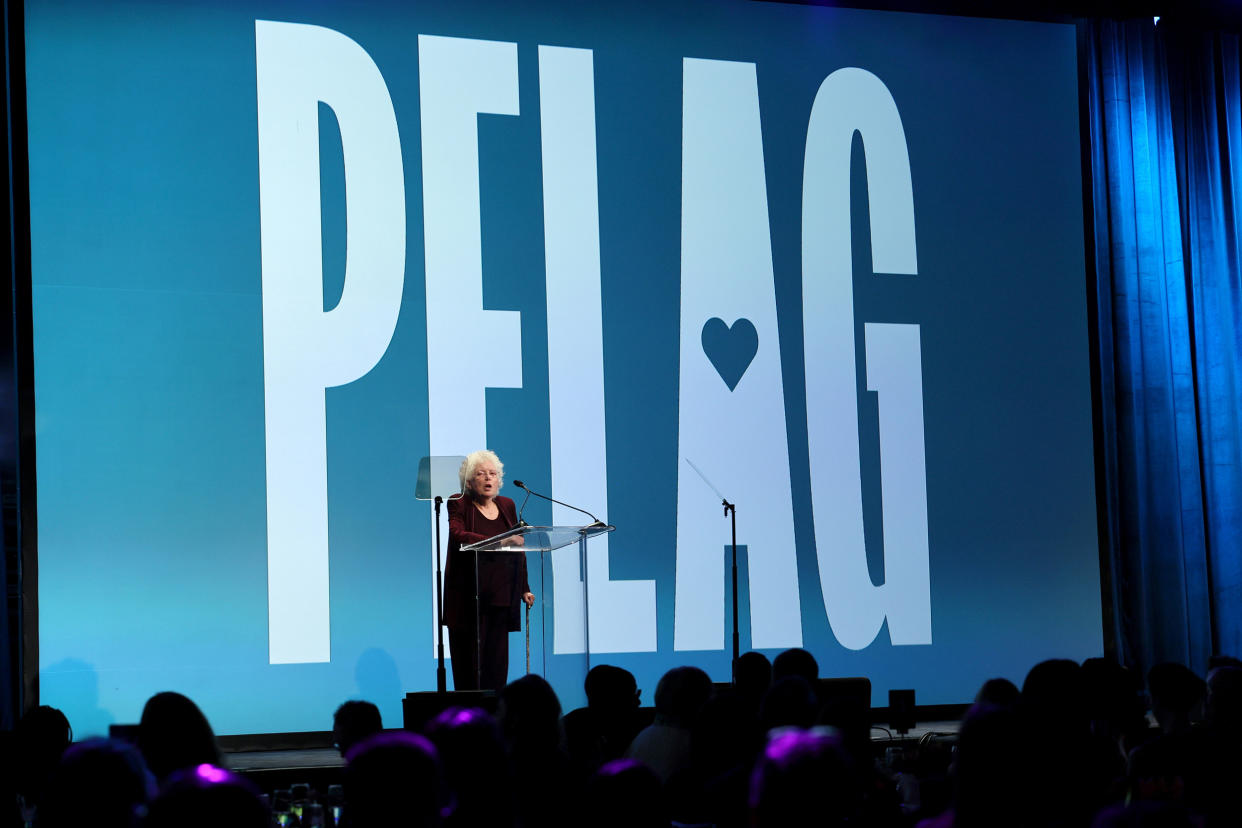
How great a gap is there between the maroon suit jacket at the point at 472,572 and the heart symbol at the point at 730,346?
159 centimetres

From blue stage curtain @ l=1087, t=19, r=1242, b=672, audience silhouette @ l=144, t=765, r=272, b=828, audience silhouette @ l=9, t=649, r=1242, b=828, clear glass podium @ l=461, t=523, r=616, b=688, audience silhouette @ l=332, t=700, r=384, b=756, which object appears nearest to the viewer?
audience silhouette @ l=144, t=765, r=272, b=828

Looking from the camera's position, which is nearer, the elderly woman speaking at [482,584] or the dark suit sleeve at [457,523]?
the elderly woman speaking at [482,584]

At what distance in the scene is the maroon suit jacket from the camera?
540 cm

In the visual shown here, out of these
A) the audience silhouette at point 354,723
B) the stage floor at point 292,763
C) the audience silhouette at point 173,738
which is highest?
the audience silhouette at point 173,738

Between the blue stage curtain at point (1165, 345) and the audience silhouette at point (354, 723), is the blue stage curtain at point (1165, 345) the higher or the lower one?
the higher one

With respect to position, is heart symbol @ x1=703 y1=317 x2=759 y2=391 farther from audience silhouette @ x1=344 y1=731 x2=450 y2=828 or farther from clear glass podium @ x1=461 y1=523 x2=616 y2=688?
audience silhouette @ x1=344 y1=731 x2=450 y2=828

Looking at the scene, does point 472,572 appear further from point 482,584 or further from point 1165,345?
point 1165,345

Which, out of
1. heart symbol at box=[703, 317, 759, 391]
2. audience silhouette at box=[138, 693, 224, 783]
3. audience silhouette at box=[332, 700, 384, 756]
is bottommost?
audience silhouette at box=[332, 700, 384, 756]

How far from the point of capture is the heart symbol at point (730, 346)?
269 inches

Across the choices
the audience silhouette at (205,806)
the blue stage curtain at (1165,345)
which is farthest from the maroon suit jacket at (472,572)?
the blue stage curtain at (1165,345)

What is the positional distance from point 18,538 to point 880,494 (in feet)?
14.2

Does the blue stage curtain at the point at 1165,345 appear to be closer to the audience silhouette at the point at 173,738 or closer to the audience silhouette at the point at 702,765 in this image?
the audience silhouette at the point at 702,765

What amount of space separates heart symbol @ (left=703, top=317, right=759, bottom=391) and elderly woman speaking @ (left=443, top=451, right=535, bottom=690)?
1584 millimetres

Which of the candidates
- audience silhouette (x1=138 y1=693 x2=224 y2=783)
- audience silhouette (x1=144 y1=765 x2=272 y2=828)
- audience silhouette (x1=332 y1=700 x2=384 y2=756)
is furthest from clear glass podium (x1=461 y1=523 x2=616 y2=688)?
audience silhouette (x1=144 y1=765 x2=272 y2=828)
